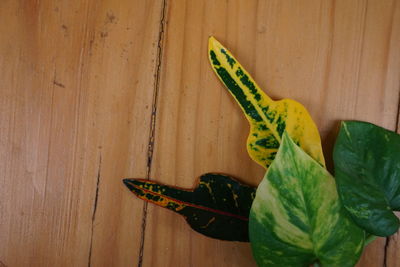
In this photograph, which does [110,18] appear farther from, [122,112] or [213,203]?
[213,203]

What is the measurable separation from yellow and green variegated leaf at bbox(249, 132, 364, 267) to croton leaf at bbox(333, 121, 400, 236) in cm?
2

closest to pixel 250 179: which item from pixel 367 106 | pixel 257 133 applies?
pixel 257 133

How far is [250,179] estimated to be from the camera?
604 mm

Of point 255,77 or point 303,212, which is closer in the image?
point 303,212

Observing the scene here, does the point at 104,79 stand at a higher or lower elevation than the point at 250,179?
higher

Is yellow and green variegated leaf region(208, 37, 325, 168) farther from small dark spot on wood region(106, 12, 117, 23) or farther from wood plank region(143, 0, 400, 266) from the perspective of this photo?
small dark spot on wood region(106, 12, 117, 23)

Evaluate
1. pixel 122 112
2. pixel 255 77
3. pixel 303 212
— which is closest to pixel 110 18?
pixel 122 112

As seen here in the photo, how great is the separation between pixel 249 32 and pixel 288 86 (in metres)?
0.10

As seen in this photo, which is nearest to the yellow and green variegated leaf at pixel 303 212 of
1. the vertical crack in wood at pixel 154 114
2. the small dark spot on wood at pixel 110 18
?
the vertical crack in wood at pixel 154 114

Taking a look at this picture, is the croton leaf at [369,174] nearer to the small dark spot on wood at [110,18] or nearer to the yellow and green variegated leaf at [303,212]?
the yellow and green variegated leaf at [303,212]

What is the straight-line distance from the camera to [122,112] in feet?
2.08

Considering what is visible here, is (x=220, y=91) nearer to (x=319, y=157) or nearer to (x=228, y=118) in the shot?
(x=228, y=118)

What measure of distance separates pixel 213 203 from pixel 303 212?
0.47ft

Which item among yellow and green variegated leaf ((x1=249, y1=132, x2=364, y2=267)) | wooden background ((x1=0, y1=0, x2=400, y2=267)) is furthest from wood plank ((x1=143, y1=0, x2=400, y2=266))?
yellow and green variegated leaf ((x1=249, y1=132, x2=364, y2=267))
